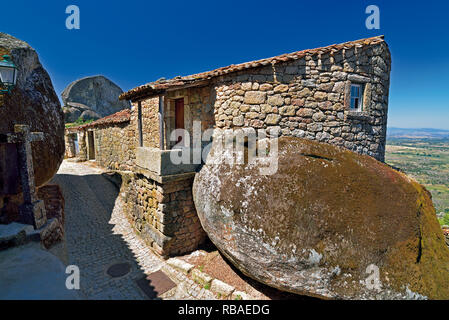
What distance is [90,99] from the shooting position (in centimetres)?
2417

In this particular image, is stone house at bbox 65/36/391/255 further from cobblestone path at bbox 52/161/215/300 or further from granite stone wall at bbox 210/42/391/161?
cobblestone path at bbox 52/161/215/300

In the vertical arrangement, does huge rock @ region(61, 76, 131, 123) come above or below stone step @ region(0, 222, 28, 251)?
above

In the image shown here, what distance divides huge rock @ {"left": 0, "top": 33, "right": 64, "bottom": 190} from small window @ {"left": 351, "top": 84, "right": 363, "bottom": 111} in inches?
357

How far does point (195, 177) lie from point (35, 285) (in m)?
3.90

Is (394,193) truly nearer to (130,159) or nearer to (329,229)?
(329,229)

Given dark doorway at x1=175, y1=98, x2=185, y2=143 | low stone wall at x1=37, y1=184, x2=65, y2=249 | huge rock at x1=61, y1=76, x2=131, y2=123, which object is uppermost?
huge rock at x1=61, y1=76, x2=131, y2=123

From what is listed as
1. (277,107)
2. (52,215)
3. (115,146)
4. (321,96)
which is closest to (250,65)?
(277,107)

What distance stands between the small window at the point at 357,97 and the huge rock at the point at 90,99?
24361 mm

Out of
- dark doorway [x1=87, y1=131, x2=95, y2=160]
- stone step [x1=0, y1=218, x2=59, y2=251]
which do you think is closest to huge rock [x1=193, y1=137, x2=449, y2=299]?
stone step [x1=0, y1=218, x2=59, y2=251]

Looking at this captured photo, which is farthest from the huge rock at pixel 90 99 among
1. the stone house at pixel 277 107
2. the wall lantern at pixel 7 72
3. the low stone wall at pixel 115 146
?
the wall lantern at pixel 7 72

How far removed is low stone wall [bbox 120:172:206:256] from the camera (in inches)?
234

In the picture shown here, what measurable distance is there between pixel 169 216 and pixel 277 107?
4513 millimetres
